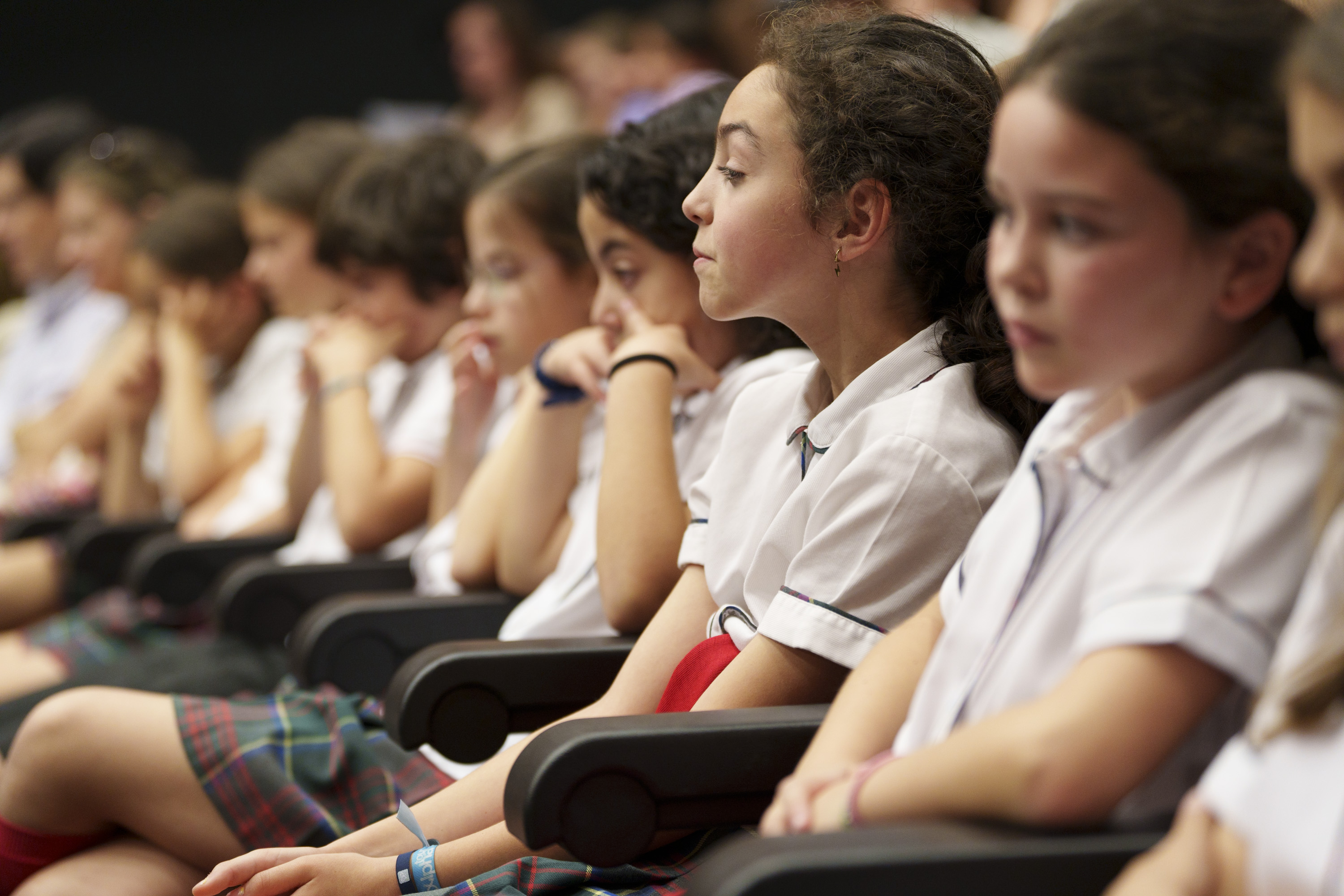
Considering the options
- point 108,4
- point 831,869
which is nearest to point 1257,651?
point 831,869

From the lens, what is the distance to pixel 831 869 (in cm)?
70

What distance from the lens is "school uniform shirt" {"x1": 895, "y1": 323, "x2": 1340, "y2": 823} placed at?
73cm

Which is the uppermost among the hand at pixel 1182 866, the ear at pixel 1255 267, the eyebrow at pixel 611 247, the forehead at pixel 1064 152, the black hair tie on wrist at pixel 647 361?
the forehead at pixel 1064 152

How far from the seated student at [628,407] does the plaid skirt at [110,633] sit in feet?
2.71

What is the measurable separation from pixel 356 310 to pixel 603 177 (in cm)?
101

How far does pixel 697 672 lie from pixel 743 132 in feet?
1.68

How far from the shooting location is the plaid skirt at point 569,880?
3.56 feet

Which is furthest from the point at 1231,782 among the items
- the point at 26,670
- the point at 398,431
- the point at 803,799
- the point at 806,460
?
the point at 26,670

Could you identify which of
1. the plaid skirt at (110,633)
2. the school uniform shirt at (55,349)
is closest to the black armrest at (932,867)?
the plaid skirt at (110,633)

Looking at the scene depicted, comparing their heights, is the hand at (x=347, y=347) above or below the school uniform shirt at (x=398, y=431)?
above

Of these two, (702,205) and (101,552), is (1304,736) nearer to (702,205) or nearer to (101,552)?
(702,205)

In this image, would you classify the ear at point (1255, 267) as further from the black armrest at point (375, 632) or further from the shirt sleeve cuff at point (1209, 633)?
the black armrest at point (375, 632)

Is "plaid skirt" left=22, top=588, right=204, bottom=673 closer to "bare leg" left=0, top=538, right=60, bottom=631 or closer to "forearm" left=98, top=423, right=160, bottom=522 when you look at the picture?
"bare leg" left=0, top=538, right=60, bottom=631

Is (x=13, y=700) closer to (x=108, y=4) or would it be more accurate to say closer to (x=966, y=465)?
(x=966, y=465)
